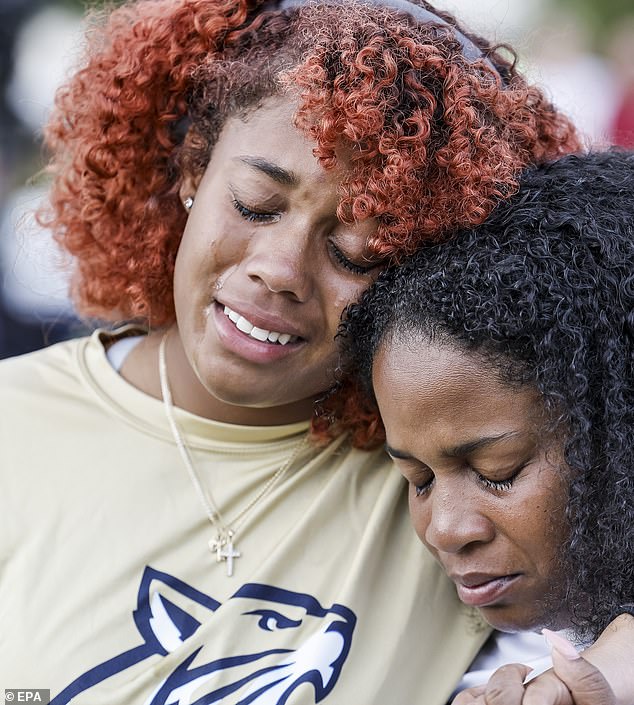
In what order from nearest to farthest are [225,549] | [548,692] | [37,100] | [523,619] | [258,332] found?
[548,692] < [523,619] < [258,332] < [225,549] < [37,100]

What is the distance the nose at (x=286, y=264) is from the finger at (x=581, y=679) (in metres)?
0.86

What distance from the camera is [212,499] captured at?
2320 millimetres

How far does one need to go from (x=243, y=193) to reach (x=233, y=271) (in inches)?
6.4

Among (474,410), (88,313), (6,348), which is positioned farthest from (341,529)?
(6,348)

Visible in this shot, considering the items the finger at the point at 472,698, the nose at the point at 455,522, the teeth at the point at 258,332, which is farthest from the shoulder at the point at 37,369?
the finger at the point at 472,698

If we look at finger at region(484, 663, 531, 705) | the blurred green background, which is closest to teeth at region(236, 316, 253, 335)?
finger at region(484, 663, 531, 705)

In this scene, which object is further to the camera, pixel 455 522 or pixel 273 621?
pixel 273 621

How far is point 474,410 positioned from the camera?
74.6 inches

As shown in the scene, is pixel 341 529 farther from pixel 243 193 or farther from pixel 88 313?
pixel 88 313

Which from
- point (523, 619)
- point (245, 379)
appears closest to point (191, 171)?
point (245, 379)

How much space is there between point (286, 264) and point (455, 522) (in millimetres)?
592

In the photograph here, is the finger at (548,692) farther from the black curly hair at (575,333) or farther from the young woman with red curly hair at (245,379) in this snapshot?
the young woman with red curly hair at (245,379)

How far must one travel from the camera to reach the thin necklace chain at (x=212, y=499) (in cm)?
225

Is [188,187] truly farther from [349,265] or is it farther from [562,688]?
[562,688]
